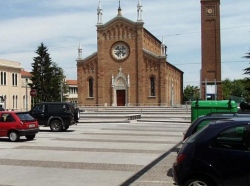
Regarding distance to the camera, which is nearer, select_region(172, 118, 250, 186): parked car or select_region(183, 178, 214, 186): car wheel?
select_region(172, 118, 250, 186): parked car

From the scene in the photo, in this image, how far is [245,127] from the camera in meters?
6.95

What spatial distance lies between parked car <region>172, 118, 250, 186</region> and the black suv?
61.4 feet

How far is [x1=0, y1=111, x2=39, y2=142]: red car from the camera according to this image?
1898 cm

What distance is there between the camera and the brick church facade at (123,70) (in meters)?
67.5

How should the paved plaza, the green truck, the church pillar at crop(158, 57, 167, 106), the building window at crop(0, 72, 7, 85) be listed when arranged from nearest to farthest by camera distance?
1. the paved plaza
2. the green truck
3. the church pillar at crop(158, 57, 167, 106)
4. the building window at crop(0, 72, 7, 85)

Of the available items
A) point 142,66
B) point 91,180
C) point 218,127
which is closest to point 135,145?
point 91,180

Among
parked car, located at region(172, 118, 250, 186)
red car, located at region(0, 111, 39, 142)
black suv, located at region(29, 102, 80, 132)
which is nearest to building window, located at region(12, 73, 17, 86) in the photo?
black suv, located at region(29, 102, 80, 132)

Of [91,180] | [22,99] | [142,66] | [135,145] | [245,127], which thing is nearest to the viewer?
[245,127]

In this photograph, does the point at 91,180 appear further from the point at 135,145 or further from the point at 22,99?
the point at 22,99

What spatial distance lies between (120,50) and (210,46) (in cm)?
1442

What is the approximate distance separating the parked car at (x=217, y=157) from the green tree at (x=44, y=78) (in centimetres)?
7281

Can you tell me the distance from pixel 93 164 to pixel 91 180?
2355 mm

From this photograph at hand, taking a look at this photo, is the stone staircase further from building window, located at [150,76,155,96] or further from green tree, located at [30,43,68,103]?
green tree, located at [30,43,68,103]

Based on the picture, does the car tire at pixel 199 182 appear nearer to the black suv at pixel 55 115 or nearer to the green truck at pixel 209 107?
the green truck at pixel 209 107
